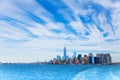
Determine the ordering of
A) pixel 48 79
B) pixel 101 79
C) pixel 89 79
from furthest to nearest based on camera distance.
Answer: pixel 48 79 → pixel 101 79 → pixel 89 79

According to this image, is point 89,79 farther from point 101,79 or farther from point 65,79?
point 65,79

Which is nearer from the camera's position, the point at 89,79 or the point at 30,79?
the point at 89,79

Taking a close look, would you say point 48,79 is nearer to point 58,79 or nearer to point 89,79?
point 58,79

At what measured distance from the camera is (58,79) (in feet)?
220

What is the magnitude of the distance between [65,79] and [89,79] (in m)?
16.6

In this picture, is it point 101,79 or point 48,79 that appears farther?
point 48,79

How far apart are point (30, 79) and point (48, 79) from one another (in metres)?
4.38

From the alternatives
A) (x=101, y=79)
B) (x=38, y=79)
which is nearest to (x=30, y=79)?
(x=38, y=79)

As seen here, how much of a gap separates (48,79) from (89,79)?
17720mm

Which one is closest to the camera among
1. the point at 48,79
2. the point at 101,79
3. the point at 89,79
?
the point at 89,79

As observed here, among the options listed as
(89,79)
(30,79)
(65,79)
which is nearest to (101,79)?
(89,79)

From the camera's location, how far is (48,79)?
67.0m

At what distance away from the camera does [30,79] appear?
68.3 m

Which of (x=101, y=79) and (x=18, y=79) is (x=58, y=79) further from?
(x=101, y=79)
